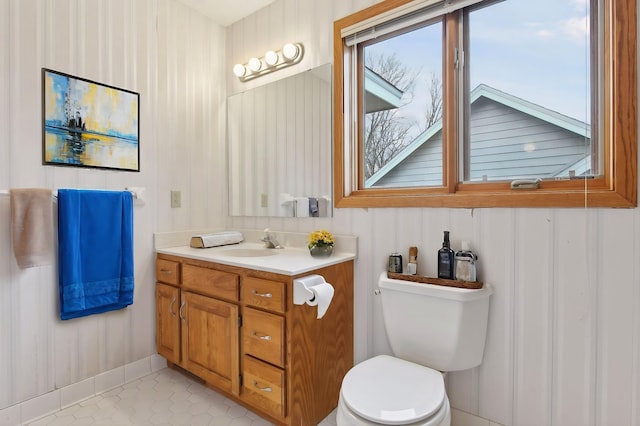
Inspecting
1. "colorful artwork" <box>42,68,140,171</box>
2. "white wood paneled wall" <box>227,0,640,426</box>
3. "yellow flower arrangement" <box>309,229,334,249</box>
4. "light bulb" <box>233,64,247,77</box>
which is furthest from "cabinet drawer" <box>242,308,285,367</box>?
"light bulb" <box>233,64,247,77</box>

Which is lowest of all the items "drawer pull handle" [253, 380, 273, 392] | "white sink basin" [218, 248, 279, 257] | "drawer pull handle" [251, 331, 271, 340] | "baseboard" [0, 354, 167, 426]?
"baseboard" [0, 354, 167, 426]

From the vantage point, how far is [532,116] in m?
1.45

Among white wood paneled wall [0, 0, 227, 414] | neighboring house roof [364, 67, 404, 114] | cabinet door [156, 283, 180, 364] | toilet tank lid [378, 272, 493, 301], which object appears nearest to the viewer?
toilet tank lid [378, 272, 493, 301]

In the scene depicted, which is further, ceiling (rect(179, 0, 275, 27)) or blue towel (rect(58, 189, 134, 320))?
ceiling (rect(179, 0, 275, 27))

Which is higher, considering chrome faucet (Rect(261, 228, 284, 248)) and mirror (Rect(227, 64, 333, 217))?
mirror (Rect(227, 64, 333, 217))

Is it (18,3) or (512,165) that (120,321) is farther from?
(512,165)

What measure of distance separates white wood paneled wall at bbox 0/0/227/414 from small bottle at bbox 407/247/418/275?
1548mm

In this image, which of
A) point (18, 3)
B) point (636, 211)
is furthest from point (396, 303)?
point (18, 3)

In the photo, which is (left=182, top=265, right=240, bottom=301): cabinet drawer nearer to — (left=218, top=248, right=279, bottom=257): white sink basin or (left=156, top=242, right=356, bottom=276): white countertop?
(left=156, top=242, right=356, bottom=276): white countertop

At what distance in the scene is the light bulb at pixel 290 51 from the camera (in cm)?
206

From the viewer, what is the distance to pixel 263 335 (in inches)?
59.5

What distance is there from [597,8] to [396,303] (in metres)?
1.46

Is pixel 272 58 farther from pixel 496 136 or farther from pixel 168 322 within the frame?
pixel 168 322

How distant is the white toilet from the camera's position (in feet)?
3.49
